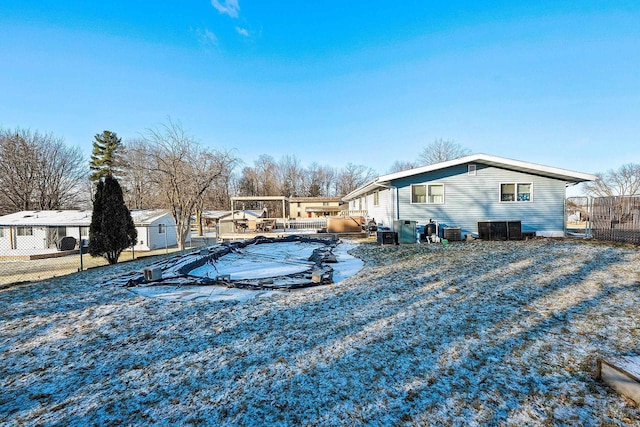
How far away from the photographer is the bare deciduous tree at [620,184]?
110 feet

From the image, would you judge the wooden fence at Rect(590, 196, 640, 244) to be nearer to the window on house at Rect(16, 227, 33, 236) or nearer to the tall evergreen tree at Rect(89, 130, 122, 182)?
the window on house at Rect(16, 227, 33, 236)

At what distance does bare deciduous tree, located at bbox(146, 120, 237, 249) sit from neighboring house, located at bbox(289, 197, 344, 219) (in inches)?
828

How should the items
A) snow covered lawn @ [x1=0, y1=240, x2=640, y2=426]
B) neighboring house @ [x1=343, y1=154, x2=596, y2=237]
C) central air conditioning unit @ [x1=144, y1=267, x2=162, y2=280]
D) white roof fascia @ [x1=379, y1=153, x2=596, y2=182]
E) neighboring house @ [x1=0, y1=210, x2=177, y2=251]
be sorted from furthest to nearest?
neighboring house @ [x1=0, y1=210, x2=177, y2=251] → neighboring house @ [x1=343, y1=154, x2=596, y2=237] → white roof fascia @ [x1=379, y1=153, x2=596, y2=182] → central air conditioning unit @ [x1=144, y1=267, x2=162, y2=280] → snow covered lawn @ [x1=0, y1=240, x2=640, y2=426]

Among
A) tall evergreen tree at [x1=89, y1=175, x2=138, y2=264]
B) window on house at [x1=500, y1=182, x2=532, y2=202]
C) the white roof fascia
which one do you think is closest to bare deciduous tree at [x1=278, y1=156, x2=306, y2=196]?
the white roof fascia

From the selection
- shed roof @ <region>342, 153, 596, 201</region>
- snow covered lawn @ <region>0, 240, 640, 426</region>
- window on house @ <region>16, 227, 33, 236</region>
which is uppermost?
shed roof @ <region>342, 153, 596, 201</region>

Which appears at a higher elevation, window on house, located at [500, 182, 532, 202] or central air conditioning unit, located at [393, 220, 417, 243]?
window on house, located at [500, 182, 532, 202]

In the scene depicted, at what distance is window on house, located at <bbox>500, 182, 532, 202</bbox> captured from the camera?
11.5 metres

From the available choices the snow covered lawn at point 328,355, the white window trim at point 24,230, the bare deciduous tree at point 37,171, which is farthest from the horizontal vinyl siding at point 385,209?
the bare deciduous tree at point 37,171

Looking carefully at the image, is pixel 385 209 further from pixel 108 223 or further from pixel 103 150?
pixel 103 150

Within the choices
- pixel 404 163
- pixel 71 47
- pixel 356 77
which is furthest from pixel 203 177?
pixel 404 163

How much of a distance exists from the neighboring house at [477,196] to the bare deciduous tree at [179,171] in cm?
943

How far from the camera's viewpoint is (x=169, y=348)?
8.87 ft

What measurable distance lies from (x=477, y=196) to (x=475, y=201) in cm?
23

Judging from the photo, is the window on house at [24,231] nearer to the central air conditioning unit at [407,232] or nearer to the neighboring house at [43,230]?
the neighboring house at [43,230]
